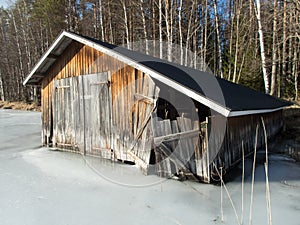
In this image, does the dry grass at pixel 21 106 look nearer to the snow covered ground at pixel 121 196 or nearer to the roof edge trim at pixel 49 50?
the roof edge trim at pixel 49 50

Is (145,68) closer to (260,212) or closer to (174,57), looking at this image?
(260,212)

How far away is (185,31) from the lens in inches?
535

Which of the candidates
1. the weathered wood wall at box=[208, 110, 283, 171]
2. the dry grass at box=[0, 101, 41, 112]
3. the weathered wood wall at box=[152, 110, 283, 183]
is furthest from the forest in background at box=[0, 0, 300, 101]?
the weathered wood wall at box=[152, 110, 283, 183]

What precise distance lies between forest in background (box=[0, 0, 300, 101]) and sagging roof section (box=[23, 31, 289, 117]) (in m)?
6.57

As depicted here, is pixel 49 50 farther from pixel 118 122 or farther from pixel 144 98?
pixel 144 98

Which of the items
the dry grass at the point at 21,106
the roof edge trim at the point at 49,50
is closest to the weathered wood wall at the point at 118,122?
the roof edge trim at the point at 49,50

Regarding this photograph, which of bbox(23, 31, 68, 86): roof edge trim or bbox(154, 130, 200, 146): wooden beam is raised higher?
bbox(23, 31, 68, 86): roof edge trim

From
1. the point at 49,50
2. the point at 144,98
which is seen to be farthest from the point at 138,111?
the point at 49,50

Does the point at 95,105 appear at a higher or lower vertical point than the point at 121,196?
higher

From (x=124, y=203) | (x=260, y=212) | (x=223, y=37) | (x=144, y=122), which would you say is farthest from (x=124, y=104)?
(x=223, y=37)

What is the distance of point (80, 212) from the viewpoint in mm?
3029

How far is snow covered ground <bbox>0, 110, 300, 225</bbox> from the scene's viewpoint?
288 cm

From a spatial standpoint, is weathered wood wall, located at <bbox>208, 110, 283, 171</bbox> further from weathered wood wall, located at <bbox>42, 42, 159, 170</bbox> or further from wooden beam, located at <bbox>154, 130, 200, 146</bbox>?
weathered wood wall, located at <bbox>42, 42, 159, 170</bbox>

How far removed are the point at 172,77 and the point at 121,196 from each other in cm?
238
